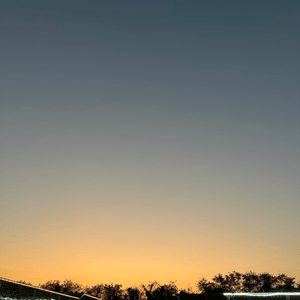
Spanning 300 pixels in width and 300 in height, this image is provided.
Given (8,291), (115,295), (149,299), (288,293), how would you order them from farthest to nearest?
(115,295)
(149,299)
(288,293)
(8,291)

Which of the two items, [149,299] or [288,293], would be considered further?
[149,299]

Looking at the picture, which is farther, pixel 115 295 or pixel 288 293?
pixel 115 295

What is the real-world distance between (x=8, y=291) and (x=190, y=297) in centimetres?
2392

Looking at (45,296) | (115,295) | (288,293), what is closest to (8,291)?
(45,296)

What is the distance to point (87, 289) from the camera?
5217 inches

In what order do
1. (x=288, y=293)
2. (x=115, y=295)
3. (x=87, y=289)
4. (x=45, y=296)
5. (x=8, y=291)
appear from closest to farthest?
(x=8, y=291) < (x=45, y=296) < (x=288, y=293) < (x=115, y=295) < (x=87, y=289)

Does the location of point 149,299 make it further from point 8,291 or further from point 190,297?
point 8,291

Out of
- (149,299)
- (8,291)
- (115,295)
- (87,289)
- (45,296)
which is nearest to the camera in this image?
(8,291)

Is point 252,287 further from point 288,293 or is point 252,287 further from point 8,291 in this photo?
point 8,291

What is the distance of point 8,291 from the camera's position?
16.2 metres

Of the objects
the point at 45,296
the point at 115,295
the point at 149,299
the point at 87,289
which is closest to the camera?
the point at 45,296

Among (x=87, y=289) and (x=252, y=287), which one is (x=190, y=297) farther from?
(x=87, y=289)

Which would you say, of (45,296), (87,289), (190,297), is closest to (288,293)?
(190,297)

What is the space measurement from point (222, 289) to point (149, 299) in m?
23.9
